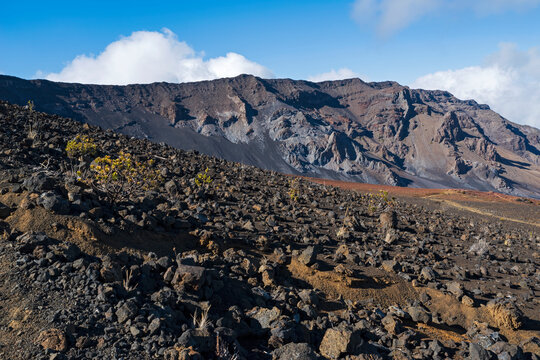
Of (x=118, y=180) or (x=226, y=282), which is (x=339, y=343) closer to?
(x=226, y=282)

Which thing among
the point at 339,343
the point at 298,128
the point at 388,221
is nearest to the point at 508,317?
the point at 339,343

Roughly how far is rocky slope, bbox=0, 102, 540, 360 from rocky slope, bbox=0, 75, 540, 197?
6720 centimetres

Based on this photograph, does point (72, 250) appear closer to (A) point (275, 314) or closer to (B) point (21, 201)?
(B) point (21, 201)

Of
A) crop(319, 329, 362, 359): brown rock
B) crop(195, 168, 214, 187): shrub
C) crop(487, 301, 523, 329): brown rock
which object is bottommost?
crop(487, 301, 523, 329): brown rock

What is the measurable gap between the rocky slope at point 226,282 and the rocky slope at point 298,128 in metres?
67.2

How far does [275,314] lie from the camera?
4.87 meters

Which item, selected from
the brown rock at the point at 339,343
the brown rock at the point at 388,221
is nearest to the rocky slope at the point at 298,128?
the brown rock at the point at 388,221

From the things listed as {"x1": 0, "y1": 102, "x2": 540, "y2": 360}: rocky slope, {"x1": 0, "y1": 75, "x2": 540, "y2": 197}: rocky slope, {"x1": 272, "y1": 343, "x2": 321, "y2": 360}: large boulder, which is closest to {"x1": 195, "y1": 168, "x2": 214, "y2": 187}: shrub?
{"x1": 0, "y1": 102, "x2": 540, "y2": 360}: rocky slope

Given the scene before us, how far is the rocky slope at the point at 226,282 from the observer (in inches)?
152

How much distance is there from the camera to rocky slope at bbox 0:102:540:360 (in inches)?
152

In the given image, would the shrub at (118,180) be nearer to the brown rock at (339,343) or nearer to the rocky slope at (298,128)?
the brown rock at (339,343)

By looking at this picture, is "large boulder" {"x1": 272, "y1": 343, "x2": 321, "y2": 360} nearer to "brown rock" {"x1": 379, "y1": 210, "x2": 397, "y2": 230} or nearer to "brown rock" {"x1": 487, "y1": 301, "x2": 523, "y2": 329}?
"brown rock" {"x1": 487, "y1": 301, "x2": 523, "y2": 329}

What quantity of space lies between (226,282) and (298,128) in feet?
293

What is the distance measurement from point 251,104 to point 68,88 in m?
49.7
